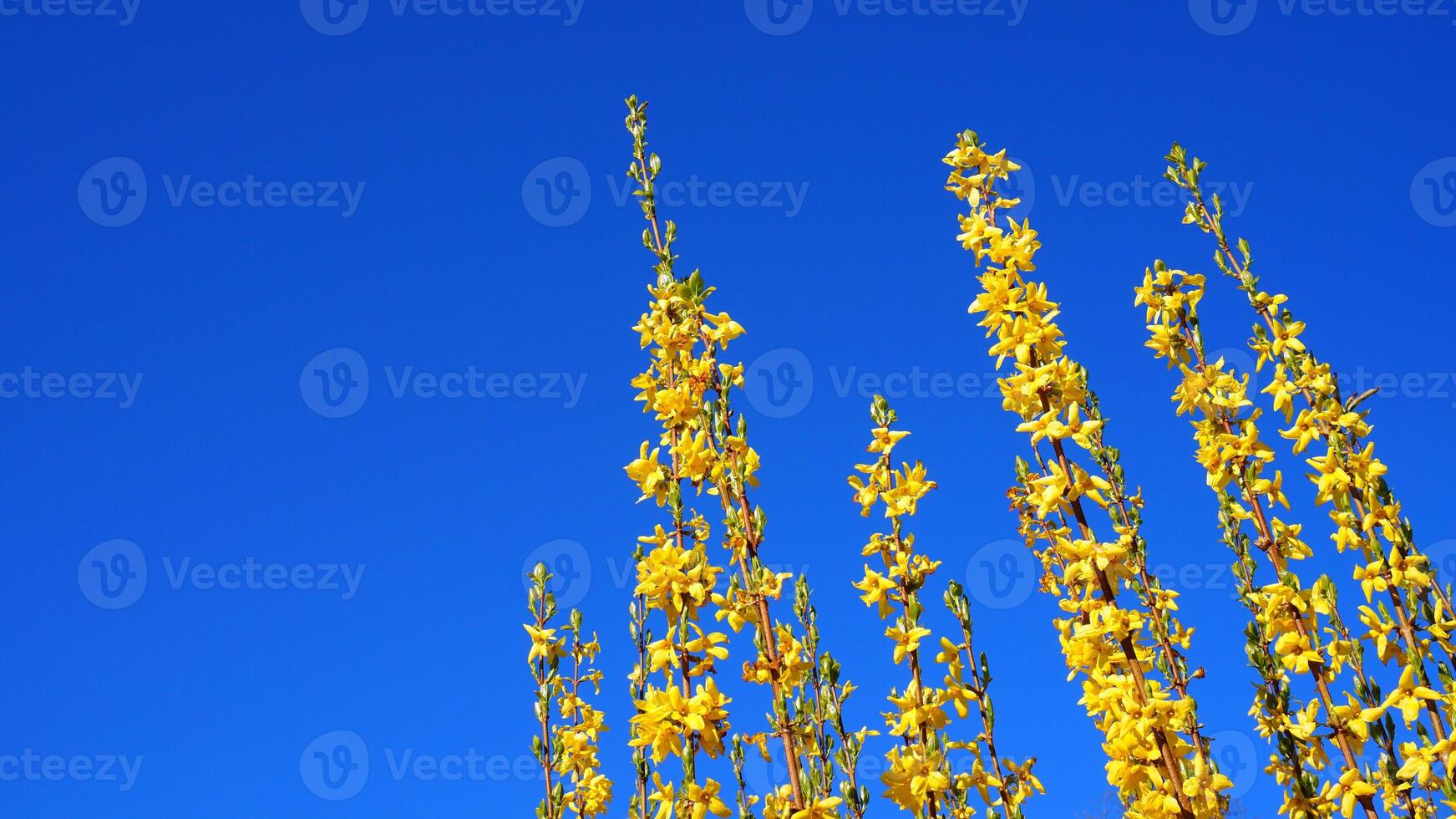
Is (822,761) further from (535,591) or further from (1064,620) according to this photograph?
(535,591)

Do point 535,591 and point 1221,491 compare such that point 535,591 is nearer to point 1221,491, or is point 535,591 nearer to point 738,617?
point 738,617

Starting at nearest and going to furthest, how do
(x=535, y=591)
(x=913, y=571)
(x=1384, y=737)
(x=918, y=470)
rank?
1. (x=1384, y=737)
2. (x=913, y=571)
3. (x=918, y=470)
4. (x=535, y=591)

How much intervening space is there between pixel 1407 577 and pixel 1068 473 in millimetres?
1523

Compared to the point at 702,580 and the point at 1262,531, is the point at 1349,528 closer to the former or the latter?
the point at 1262,531

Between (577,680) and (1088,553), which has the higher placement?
(577,680)

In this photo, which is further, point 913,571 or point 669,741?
point 913,571

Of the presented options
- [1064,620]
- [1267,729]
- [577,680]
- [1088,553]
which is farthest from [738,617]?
[577,680]

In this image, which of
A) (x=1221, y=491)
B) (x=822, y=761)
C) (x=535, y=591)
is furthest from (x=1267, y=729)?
(x=535, y=591)

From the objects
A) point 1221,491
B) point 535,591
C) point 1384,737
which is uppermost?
point 535,591

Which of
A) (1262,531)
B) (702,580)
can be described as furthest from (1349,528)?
(702,580)

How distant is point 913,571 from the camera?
11.1 feet

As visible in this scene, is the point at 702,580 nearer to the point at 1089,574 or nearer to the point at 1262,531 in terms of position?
the point at 1089,574

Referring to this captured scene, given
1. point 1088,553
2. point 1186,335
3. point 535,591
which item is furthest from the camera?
point 535,591

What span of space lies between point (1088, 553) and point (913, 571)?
739 mm
